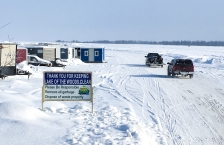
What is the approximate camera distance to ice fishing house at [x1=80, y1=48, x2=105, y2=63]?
52750 millimetres

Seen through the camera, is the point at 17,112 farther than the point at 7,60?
No

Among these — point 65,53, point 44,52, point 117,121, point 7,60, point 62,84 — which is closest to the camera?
point 117,121

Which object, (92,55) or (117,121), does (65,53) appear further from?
(117,121)

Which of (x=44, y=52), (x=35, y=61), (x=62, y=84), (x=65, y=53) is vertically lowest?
(x=35, y=61)

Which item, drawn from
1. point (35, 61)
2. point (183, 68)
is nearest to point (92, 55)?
point (35, 61)

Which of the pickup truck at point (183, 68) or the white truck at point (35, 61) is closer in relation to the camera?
the pickup truck at point (183, 68)

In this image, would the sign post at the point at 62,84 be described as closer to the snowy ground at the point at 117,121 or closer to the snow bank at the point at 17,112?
the snowy ground at the point at 117,121

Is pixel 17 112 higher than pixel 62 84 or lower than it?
lower

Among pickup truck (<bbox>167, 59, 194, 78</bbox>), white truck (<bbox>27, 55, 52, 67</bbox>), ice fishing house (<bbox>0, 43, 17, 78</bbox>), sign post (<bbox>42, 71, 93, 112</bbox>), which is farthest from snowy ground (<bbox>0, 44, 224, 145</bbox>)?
white truck (<bbox>27, 55, 52, 67</bbox>)

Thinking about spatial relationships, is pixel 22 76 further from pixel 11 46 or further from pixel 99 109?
pixel 99 109

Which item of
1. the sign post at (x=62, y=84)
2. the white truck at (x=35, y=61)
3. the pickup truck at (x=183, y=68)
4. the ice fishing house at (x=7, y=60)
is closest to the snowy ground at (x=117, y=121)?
the sign post at (x=62, y=84)

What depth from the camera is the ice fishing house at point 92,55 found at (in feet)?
173

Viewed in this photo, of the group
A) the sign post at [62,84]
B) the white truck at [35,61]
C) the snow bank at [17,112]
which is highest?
the sign post at [62,84]

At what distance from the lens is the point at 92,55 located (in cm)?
5341
